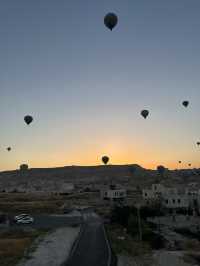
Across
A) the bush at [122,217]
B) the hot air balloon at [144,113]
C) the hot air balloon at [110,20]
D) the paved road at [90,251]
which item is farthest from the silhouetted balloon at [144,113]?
the paved road at [90,251]

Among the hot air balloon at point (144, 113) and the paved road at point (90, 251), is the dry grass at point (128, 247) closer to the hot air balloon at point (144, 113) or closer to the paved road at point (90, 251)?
the paved road at point (90, 251)

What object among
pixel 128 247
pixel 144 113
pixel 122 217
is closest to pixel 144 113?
pixel 144 113

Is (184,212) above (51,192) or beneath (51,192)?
beneath

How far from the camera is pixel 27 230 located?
47.9 metres

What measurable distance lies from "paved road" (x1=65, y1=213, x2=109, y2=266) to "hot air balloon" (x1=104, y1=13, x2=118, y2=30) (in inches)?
807

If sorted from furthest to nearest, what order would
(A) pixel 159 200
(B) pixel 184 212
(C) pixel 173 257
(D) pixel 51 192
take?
(D) pixel 51 192
(A) pixel 159 200
(B) pixel 184 212
(C) pixel 173 257

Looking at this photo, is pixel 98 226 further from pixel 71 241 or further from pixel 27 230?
pixel 71 241

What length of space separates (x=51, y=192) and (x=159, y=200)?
3161 inches

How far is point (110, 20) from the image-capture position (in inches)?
1727

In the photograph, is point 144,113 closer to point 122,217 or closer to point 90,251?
point 122,217

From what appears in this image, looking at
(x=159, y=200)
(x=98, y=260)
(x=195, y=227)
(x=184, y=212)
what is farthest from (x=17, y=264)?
(x=159, y=200)

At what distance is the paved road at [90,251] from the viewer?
Answer: 28.6 metres

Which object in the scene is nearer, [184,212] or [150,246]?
[150,246]

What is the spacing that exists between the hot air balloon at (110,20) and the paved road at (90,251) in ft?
67.3
